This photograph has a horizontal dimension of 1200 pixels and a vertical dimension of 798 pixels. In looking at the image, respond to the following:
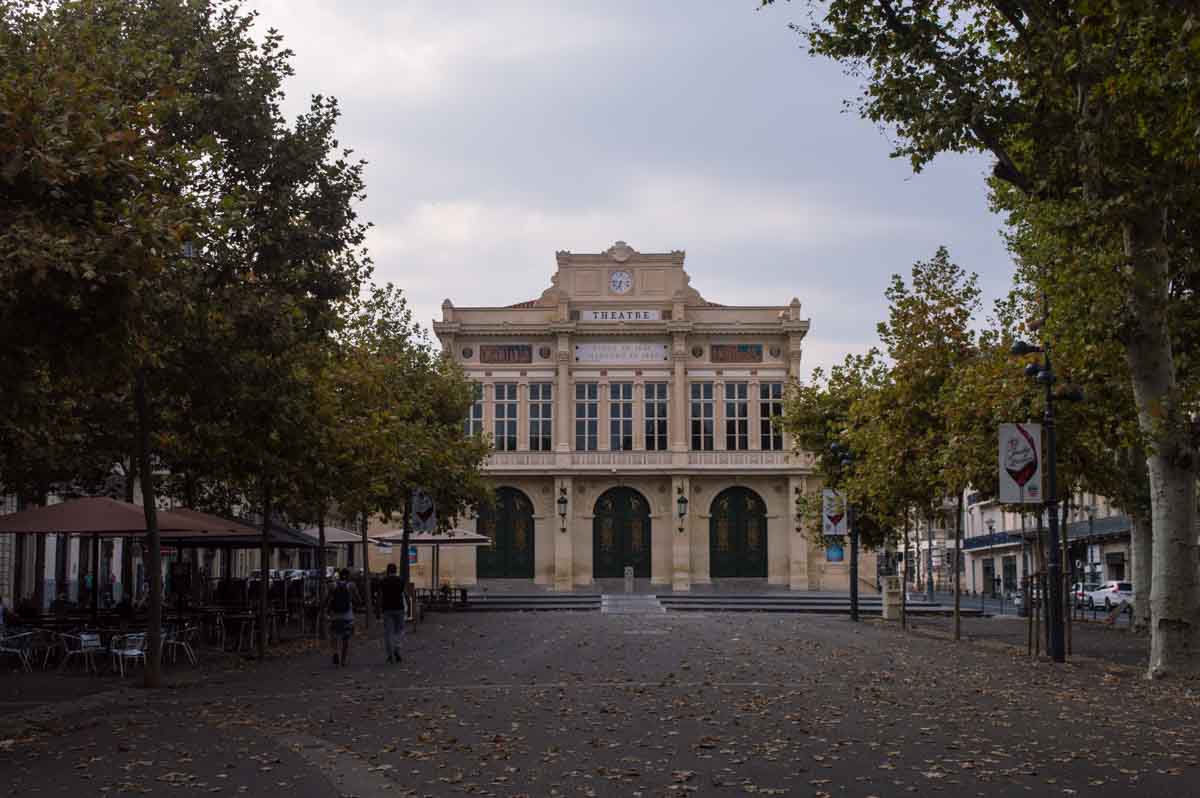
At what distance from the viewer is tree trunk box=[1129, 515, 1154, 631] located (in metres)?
35.3

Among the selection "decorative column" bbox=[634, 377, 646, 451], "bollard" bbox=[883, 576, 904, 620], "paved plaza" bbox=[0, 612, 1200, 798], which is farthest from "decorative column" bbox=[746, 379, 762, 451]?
"paved plaza" bbox=[0, 612, 1200, 798]

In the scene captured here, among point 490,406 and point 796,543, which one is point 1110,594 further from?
point 490,406

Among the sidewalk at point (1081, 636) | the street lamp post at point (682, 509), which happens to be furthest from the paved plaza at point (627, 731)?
the street lamp post at point (682, 509)

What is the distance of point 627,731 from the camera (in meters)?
13.7

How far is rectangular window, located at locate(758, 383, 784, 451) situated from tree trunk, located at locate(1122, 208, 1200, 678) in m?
45.7

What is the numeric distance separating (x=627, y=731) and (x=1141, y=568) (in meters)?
25.8

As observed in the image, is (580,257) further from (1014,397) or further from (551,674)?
(551,674)

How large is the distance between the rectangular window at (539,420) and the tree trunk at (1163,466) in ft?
155

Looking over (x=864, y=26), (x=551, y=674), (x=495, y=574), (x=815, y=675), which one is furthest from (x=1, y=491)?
(x=495, y=574)

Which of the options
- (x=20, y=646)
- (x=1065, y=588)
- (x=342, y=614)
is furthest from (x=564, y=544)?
(x=20, y=646)

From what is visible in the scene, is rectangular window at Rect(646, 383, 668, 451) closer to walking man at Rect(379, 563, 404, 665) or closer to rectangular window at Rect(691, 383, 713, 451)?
rectangular window at Rect(691, 383, 713, 451)

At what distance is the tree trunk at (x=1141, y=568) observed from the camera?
35312mm

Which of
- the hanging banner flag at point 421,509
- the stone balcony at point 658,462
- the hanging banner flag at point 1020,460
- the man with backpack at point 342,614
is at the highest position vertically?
the stone balcony at point 658,462

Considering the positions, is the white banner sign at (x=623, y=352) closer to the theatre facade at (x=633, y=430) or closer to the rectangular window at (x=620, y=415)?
the theatre facade at (x=633, y=430)
